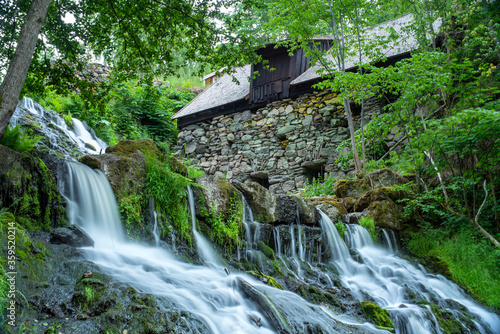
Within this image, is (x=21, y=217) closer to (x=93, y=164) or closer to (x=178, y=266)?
(x=93, y=164)

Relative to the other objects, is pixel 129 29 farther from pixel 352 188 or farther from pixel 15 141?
pixel 352 188

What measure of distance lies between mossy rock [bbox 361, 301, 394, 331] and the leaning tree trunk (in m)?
4.78

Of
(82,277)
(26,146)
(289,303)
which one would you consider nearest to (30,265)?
(82,277)

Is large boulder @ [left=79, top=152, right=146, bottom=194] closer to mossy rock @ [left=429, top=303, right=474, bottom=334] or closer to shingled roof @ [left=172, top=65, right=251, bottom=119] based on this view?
mossy rock @ [left=429, top=303, right=474, bottom=334]

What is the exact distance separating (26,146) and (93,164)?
3.67 feet

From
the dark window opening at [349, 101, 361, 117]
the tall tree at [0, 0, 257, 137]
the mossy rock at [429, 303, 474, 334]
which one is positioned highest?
the tall tree at [0, 0, 257, 137]

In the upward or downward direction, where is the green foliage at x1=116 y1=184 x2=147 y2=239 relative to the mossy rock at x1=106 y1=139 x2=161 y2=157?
downward

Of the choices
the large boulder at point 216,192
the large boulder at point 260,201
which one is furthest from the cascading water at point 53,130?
the large boulder at point 260,201

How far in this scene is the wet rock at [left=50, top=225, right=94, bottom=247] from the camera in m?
3.76

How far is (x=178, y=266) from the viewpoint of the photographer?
14.5 feet

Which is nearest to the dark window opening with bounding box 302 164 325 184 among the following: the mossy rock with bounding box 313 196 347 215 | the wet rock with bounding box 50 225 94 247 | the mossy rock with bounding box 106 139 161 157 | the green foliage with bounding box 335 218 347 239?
the mossy rock with bounding box 313 196 347 215

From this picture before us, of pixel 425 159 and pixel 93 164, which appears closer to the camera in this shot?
pixel 93 164

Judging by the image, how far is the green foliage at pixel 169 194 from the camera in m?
5.32

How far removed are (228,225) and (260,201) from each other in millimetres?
979
